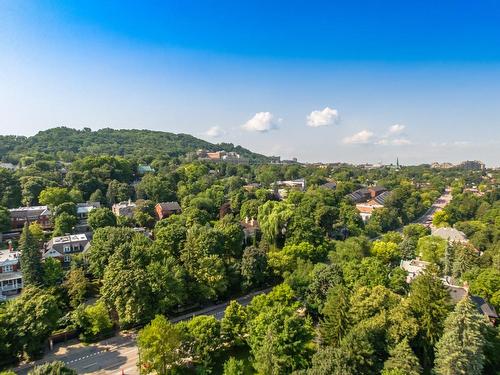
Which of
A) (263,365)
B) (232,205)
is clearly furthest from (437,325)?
(232,205)

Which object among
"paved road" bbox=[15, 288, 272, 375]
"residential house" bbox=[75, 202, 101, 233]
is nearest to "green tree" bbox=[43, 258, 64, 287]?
"paved road" bbox=[15, 288, 272, 375]

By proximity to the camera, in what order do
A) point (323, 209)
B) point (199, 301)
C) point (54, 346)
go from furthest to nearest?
point (323, 209) < point (199, 301) < point (54, 346)

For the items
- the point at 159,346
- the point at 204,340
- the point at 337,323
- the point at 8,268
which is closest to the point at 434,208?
the point at 337,323

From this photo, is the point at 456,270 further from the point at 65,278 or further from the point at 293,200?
the point at 65,278

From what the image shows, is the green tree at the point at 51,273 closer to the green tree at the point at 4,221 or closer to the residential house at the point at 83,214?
the residential house at the point at 83,214

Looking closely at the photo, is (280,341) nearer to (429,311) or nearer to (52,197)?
(429,311)

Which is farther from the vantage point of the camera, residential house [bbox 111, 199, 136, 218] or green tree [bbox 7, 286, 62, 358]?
residential house [bbox 111, 199, 136, 218]

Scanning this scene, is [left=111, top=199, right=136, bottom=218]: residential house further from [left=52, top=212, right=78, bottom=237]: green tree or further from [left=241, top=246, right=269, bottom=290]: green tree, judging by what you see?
[left=241, top=246, right=269, bottom=290]: green tree
